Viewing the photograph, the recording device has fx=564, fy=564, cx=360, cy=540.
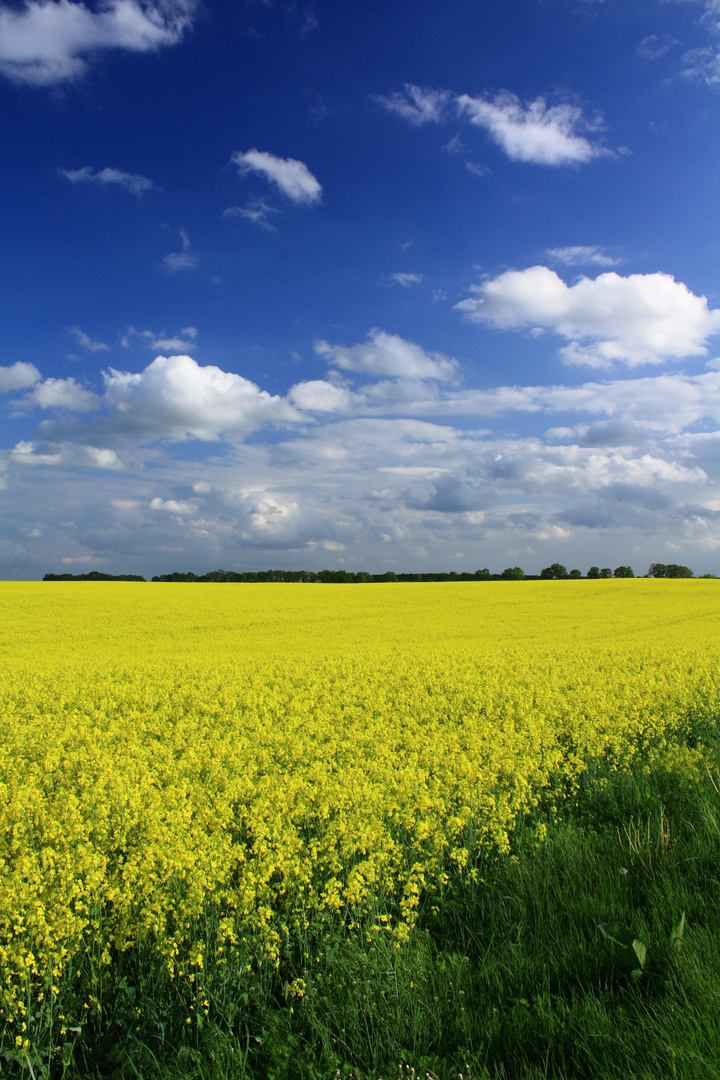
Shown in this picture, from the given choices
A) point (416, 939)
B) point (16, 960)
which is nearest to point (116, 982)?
point (16, 960)

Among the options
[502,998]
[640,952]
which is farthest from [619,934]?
[502,998]

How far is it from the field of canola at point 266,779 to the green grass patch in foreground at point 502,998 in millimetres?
211

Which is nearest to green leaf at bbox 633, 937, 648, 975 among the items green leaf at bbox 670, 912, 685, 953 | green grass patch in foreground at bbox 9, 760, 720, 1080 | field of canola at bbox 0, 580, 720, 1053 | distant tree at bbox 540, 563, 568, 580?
green grass patch in foreground at bbox 9, 760, 720, 1080

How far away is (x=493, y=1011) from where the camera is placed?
2.87 meters

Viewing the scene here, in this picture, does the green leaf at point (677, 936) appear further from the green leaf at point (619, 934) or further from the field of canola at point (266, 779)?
the field of canola at point (266, 779)

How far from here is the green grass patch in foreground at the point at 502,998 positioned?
259 centimetres

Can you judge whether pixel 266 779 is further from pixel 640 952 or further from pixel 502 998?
pixel 640 952

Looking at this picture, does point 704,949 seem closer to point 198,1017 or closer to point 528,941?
point 528,941

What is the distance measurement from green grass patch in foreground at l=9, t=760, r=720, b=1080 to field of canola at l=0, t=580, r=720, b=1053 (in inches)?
8.3

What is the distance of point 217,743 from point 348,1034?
14.9ft

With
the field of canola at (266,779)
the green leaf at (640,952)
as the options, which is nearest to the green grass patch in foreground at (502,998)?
the green leaf at (640,952)

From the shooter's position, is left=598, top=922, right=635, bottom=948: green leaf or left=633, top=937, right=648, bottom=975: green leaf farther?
left=598, top=922, right=635, bottom=948: green leaf

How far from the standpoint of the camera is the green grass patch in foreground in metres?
2.59

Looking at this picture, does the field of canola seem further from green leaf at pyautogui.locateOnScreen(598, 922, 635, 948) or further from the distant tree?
the distant tree
